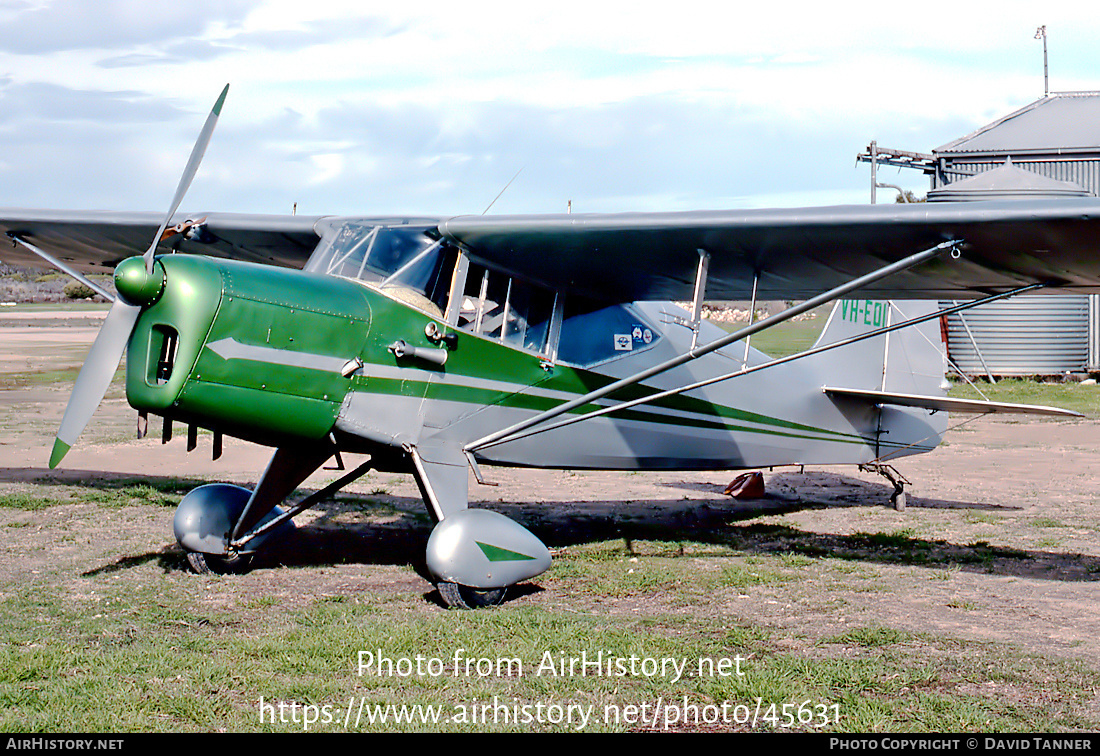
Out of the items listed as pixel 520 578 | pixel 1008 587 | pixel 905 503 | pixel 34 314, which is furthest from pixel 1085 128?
pixel 34 314

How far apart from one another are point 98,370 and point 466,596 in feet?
9.01

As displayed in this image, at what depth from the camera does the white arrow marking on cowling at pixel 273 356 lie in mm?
5938

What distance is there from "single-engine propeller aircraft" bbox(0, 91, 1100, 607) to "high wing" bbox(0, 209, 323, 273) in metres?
0.05

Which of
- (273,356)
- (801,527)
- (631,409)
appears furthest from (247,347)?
(801,527)

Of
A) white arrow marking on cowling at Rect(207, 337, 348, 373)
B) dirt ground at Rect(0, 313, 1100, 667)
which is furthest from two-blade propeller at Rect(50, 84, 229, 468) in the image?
dirt ground at Rect(0, 313, 1100, 667)

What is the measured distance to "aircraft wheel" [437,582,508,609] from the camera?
21.0 feet

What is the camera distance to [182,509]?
24.2ft

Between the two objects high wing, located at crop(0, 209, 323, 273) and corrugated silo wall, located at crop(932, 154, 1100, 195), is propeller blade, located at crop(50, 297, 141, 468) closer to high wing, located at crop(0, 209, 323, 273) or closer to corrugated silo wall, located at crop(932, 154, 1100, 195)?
high wing, located at crop(0, 209, 323, 273)

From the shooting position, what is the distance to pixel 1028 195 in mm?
21438

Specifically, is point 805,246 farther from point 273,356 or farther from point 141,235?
point 141,235

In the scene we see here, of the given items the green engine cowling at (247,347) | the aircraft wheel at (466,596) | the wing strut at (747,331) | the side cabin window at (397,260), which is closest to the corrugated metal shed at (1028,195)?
the wing strut at (747,331)

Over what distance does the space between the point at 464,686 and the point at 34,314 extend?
64896 mm

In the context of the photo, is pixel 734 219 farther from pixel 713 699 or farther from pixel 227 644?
pixel 227 644

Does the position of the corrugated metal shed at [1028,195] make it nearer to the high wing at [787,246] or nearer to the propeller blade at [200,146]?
the high wing at [787,246]
